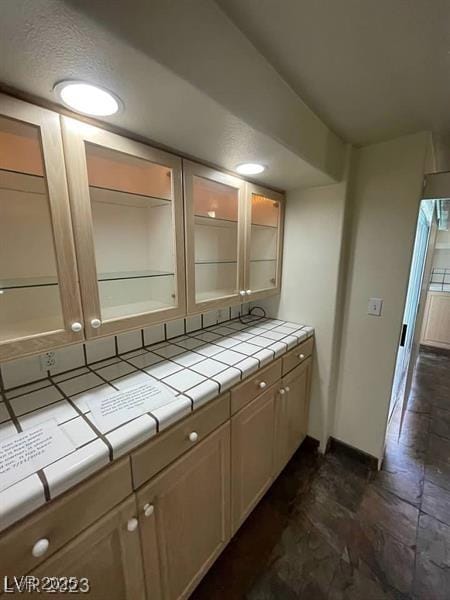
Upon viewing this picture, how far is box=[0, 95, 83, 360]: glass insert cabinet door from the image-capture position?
79 centimetres

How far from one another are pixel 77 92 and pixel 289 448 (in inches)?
83.5

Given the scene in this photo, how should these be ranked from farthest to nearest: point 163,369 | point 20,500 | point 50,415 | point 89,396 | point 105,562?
Result: point 163,369 < point 89,396 < point 50,415 < point 105,562 < point 20,500

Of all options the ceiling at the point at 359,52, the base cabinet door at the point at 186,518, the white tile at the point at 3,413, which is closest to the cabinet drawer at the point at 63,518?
the base cabinet door at the point at 186,518

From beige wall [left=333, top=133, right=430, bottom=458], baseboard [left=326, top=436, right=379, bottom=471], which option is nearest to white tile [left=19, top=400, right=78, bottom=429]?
beige wall [left=333, top=133, right=430, bottom=458]

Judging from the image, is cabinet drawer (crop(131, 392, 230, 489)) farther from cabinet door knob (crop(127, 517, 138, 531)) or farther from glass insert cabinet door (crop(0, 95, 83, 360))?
glass insert cabinet door (crop(0, 95, 83, 360))

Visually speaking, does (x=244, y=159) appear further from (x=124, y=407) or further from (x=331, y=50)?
(x=124, y=407)

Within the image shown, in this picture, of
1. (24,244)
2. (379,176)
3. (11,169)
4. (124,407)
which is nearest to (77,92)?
(11,169)

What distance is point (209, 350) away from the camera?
1.41 metres

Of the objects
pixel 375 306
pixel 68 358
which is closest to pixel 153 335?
pixel 68 358

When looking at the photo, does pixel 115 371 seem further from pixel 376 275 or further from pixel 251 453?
pixel 376 275

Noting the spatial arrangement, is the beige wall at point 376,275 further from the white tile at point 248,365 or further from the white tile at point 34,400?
the white tile at point 34,400

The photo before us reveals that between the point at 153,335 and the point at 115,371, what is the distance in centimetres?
36

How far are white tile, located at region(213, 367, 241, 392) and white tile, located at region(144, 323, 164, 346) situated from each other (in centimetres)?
51

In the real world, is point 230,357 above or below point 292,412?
above
